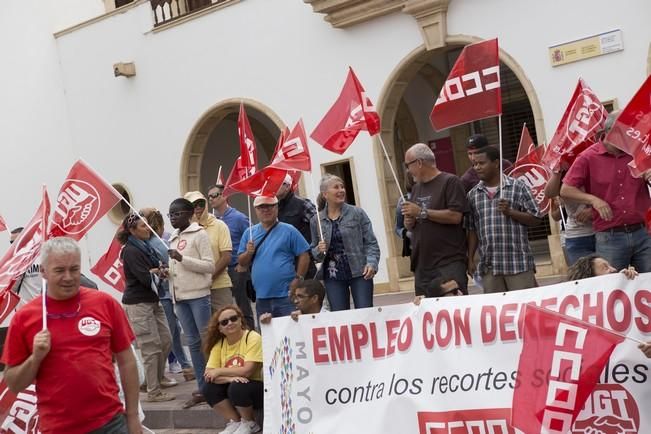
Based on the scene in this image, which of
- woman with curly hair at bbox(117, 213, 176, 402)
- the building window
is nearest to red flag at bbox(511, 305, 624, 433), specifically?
woman with curly hair at bbox(117, 213, 176, 402)

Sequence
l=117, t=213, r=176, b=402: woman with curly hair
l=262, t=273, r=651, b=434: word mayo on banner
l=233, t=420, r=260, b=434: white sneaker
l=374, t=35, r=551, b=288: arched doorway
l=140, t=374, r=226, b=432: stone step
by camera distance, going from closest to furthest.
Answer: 1. l=262, t=273, r=651, b=434: word mayo on banner
2. l=233, t=420, r=260, b=434: white sneaker
3. l=140, t=374, r=226, b=432: stone step
4. l=117, t=213, r=176, b=402: woman with curly hair
5. l=374, t=35, r=551, b=288: arched doorway

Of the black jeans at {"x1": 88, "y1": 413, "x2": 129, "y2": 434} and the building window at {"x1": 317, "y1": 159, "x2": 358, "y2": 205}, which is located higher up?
the building window at {"x1": 317, "y1": 159, "x2": 358, "y2": 205}

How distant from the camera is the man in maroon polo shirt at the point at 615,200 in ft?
21.8

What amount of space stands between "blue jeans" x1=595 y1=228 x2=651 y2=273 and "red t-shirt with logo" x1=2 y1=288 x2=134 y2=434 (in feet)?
11.3

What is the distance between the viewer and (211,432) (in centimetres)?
870

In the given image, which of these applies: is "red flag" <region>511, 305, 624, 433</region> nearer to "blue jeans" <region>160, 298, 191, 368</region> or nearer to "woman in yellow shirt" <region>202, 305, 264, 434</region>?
"woman in yellow shirt" <region>202, 305, 264, 434</region>

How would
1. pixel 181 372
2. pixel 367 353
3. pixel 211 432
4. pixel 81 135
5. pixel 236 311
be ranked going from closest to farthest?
pixel 367 353, pixel 236 311, pixel 211 432, pixel 181 372, pixel 81 135

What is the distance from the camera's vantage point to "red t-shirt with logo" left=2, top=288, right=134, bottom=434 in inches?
193

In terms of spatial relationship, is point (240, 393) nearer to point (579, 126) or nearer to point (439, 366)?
point (439, 366)

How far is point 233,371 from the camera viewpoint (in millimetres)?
7742

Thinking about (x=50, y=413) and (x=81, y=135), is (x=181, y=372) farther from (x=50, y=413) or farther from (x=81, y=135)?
(x=81, y=135)

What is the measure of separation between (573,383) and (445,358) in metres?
1.17

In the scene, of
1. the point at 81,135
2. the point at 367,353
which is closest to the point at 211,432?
the point at 367,353

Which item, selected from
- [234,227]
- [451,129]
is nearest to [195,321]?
[234,227]
